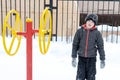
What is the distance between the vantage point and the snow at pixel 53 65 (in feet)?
22.7

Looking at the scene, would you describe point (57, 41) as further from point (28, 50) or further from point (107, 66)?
point (28, 50)

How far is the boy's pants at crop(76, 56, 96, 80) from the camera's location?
584cm

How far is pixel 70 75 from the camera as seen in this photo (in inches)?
277

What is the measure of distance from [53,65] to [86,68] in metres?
1.67

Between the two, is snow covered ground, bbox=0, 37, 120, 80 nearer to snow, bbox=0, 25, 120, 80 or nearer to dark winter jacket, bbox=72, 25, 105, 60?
snow, bbox=0, 25, 120, 80

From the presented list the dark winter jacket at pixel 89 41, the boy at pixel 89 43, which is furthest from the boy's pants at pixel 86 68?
the dark winter jacket at pixel 89 41

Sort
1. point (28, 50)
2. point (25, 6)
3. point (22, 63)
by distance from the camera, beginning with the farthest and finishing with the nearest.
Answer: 1. point (25, 6)
2. point (22, 63)
3. point (28, 50)

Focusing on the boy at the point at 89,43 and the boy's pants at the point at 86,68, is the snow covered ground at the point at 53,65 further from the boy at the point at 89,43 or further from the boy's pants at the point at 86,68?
the boy at the point at 89,43

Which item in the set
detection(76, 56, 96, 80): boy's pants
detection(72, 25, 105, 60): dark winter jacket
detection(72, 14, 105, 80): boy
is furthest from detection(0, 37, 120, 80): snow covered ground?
detection(72, 25, 105, 60): dark winter jacket

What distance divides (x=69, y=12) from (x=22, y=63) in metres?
3.37

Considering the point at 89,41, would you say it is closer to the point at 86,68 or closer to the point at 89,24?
the point at 89,24

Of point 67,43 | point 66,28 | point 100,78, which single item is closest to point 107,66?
point 100,78

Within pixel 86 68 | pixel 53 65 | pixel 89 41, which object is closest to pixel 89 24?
pixel 89 41

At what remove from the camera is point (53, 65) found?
748cm
